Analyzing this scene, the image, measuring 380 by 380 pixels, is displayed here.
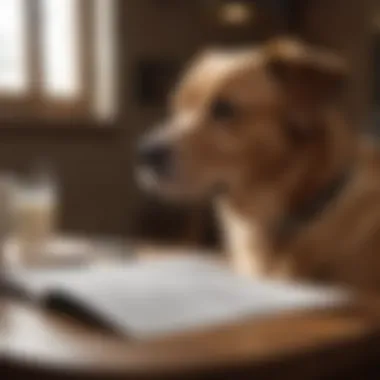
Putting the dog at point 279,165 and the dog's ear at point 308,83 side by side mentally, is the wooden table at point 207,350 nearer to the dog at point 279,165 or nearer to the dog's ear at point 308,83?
the dog at point 279,165

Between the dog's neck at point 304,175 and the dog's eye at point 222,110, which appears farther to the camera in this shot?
the dog's eye at point 222,110

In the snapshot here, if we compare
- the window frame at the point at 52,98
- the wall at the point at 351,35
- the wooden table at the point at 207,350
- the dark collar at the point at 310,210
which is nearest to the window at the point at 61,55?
the window frame at the point at 52,98

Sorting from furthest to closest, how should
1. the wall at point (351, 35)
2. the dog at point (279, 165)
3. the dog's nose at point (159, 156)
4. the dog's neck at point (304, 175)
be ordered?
the wall at point (351, 35)
the dog's nose at point (159, 156)
the dog's neck at point (304, 175)
the dog at point (279, 165)

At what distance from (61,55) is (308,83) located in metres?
1.85

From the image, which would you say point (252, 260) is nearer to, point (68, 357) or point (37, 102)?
point (68, 357)

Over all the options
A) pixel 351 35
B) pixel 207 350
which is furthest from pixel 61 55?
pixel 207 350

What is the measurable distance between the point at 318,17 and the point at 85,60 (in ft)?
2.73

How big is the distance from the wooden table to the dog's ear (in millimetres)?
560

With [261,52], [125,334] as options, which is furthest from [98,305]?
[261,52]

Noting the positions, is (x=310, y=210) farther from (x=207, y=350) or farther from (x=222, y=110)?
(x=207, y=350)

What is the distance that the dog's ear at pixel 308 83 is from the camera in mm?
1391

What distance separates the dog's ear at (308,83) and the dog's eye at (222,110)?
0.13 m

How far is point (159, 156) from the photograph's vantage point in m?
1.51

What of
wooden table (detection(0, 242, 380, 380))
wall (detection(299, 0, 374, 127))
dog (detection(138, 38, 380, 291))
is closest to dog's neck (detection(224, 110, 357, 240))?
dog (detection(138, 38, 380, 291))
